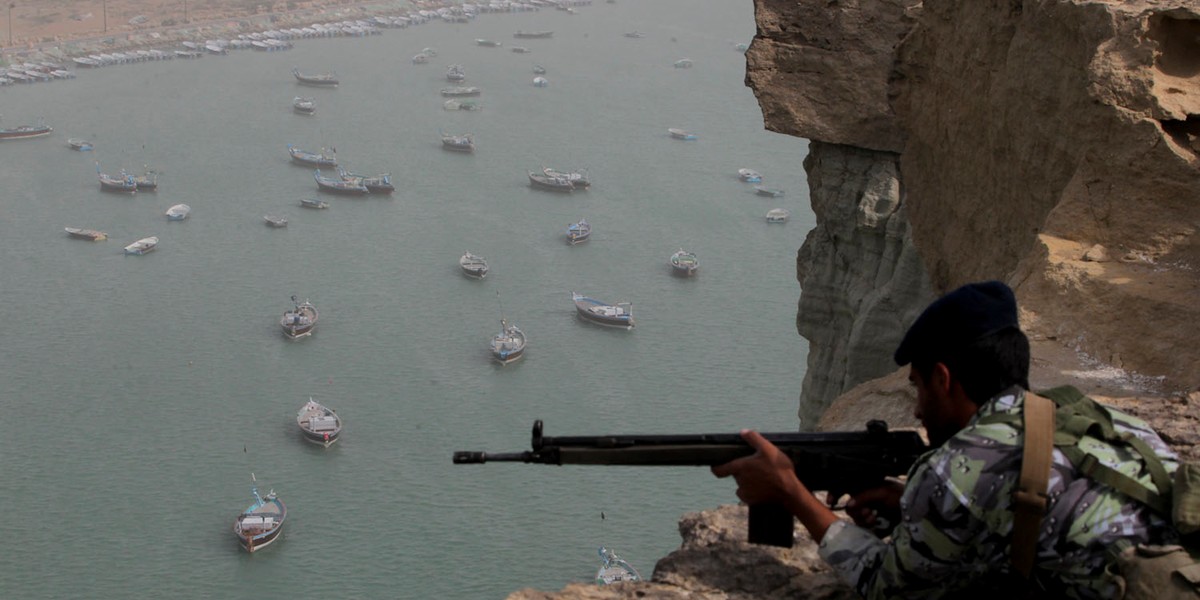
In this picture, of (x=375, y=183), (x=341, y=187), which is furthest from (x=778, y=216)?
(x=341, y=187)

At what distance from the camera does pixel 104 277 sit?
145 ft

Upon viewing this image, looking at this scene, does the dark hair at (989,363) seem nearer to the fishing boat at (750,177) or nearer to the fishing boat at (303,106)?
the fishing boat at (750,177)

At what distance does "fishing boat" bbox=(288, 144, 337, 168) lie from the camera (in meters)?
53.8

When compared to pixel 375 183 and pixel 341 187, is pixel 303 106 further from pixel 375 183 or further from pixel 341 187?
pixel 375 183

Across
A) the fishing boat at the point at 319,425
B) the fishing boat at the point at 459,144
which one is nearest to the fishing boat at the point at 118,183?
the fishing boat at the point at 459,144

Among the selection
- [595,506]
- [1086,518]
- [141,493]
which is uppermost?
[1086,518]

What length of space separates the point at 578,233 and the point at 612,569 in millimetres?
21284

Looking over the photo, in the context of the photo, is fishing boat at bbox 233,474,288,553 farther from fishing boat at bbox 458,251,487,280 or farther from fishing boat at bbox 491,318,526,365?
fishing boat at bbox 458,251,487,280

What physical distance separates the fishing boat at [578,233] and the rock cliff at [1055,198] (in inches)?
1277

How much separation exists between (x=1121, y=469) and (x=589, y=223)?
148 feet

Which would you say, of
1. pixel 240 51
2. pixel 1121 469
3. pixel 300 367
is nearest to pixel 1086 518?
pixel 1121 469

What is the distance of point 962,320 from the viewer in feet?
10.8

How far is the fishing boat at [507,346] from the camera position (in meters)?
37.5

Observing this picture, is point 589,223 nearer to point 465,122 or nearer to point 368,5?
point 465,122
